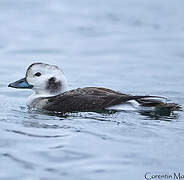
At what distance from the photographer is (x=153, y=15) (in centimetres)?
1789

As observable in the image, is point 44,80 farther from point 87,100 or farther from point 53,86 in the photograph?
point 87,100

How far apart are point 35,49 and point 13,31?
2.02 m

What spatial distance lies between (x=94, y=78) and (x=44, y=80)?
2.49 m

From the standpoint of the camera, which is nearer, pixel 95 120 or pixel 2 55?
pixel 95 120

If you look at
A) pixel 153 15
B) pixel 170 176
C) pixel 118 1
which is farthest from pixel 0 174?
pixel 118 1

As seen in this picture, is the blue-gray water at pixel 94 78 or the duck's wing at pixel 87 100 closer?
the blue-gray water at pixel 94 78

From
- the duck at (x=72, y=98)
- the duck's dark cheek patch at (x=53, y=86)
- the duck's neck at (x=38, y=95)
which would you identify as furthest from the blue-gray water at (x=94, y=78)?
the duck's dark cheek patch at (x=53, y=86)

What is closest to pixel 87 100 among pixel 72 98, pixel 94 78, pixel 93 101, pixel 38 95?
pixel 93 101

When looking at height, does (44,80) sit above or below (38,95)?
→ above

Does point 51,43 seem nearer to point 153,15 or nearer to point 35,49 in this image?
point 35,49

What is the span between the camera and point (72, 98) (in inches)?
372

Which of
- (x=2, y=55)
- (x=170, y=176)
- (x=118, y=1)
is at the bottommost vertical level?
(x=170, y=176)

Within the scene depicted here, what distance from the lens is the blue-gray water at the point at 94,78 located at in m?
6.77

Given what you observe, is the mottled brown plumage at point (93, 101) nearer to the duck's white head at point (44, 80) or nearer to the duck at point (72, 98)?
the duck at point (72, 98)
